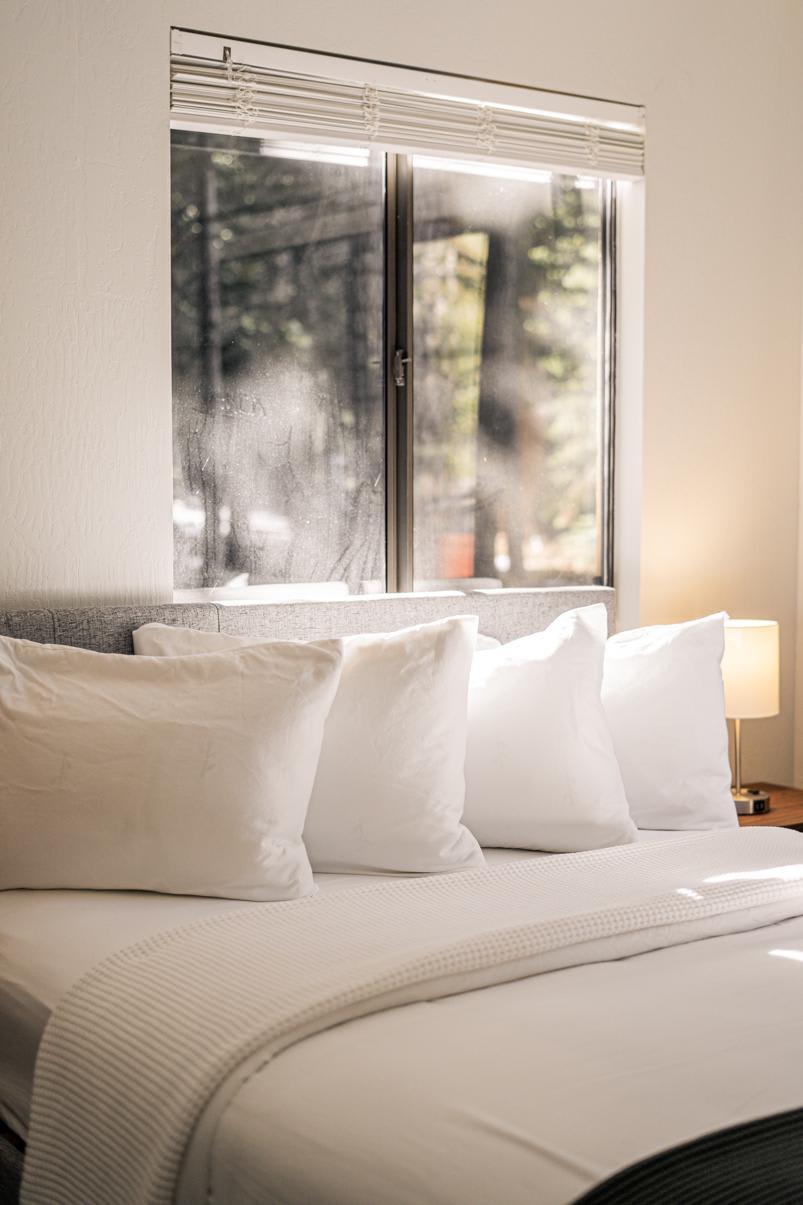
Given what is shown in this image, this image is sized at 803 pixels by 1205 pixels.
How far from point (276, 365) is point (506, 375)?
67cm

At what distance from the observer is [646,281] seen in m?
3.53

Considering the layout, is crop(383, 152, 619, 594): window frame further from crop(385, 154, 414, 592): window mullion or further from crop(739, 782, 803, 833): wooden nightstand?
crop(739, 782, 803, 833): wooden nightstand

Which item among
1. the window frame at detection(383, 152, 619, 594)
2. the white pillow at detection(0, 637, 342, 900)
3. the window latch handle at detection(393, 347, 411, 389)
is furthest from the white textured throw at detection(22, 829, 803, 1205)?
the window latch handle at detection(393, 347, 411, 389)

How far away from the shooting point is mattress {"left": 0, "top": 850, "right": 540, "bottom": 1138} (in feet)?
5.96

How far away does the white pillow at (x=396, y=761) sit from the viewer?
2371 millimetres

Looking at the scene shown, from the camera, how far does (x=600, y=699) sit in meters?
2.75

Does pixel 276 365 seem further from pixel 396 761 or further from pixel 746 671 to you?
pixel 746 671

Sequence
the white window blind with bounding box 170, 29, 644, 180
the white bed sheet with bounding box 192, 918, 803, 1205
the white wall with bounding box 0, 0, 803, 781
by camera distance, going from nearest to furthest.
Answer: the white bed sheet with bounding box 192, 918, 803, 1205 < the white wall with bounding box 0, 0, 803, 781 < the white window blind with bounding box 170, 29, 644, 180

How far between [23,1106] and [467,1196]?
2.71ft

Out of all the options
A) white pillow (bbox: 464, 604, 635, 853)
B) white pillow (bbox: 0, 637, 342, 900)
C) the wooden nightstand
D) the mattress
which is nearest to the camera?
the mattress

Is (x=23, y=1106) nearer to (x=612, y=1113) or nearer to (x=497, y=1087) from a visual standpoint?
(x=497, y=1087)

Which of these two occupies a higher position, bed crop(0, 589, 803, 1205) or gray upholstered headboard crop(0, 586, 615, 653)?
gray upholstered headboard crop(0, 586, 615, 653)

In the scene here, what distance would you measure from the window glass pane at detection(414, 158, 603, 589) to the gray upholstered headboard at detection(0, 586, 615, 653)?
0.69 ft

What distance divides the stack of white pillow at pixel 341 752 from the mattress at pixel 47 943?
42mm
